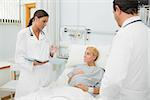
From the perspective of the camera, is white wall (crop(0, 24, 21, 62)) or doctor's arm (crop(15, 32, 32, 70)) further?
white wall (crop(0, 24, 21, 62))

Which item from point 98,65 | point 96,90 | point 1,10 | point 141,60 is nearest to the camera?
point 141,60

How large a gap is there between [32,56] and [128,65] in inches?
53.1

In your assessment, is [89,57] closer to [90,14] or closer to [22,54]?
[22,54]

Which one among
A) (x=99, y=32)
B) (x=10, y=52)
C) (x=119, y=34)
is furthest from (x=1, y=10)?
(x=119, y=34)

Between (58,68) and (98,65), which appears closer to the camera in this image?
(98,65)

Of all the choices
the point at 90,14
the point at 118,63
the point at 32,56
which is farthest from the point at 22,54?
the point at 118,63

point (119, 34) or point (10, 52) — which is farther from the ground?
point (119, 34)

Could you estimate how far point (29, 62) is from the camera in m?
2.51

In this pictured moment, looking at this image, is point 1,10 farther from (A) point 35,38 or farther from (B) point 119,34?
(B) point 119,34

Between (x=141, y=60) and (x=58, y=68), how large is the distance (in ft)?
6.20

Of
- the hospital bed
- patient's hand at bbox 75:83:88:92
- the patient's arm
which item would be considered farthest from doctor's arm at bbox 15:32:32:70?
patient's hand at bbox 75:83:88:92

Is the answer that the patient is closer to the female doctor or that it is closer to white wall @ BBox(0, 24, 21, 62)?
the female doctor

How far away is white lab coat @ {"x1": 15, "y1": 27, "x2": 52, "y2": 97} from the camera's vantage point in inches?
98.7

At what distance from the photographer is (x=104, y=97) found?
60.2 inches
